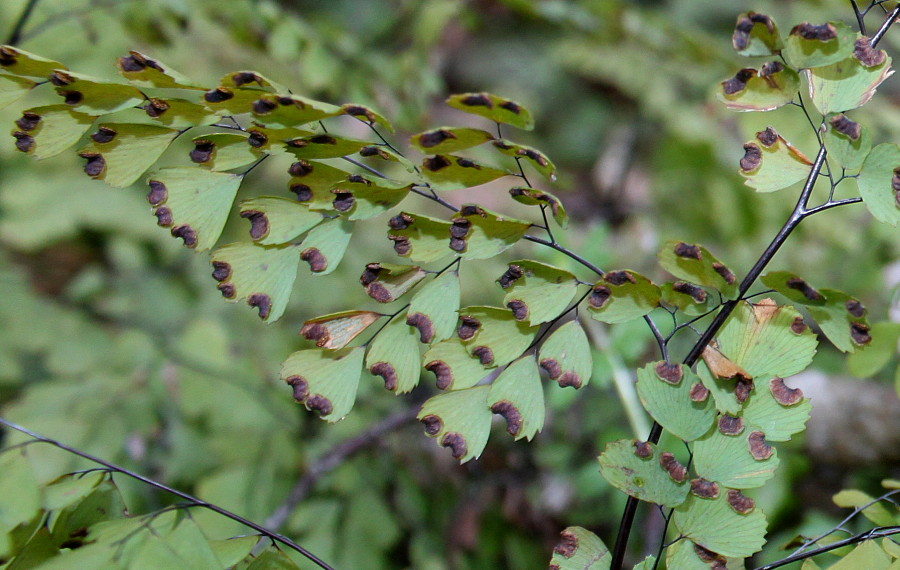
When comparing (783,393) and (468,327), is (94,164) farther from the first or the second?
(783,393)

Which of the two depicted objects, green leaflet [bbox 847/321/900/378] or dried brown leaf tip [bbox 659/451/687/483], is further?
green leaflet [bbox 847/321/900/378]

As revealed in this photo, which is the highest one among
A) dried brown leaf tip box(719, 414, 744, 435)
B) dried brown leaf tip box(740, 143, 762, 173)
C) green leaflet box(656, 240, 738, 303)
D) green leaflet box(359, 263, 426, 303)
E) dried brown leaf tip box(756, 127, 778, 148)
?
dried brown leaf tip box(756, 127, 778, 148)

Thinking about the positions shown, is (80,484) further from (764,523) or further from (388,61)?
(388,61)

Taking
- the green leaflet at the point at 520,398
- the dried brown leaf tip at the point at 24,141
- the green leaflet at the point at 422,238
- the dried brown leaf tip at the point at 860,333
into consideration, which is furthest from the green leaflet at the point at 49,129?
the dried brown leaf tip at the point at 860,333

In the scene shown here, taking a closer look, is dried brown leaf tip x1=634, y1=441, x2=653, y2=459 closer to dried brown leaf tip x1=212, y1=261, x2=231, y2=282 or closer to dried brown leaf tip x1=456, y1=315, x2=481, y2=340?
dried brown leaf tip x1=456, y1=315, x2=481, y2=340

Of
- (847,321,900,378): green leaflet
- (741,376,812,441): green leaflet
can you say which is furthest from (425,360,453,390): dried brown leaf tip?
(847,321,900,378): green leaflet

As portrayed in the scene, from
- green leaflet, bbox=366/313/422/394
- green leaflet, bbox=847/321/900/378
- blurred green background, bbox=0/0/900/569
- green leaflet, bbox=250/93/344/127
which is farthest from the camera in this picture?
blurred green background, bbox=0/0/900/569

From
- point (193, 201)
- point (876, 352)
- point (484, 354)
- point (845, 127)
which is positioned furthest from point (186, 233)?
point (876, 352)

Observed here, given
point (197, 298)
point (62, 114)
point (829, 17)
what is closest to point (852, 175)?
point (62, 114)
